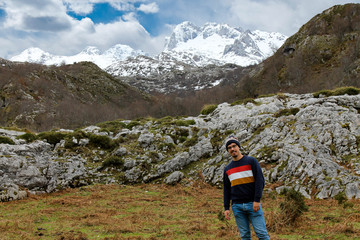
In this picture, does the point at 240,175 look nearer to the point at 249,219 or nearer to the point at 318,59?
the point at 249,219

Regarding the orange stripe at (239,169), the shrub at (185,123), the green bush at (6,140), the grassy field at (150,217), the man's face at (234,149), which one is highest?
the shrub at (185,123)

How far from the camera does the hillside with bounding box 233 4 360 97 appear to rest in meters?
62.8

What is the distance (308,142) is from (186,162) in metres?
11.5

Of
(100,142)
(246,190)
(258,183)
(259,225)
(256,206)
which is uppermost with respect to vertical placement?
(100,142)

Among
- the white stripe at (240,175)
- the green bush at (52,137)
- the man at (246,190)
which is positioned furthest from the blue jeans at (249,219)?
the green bush at (52,137)

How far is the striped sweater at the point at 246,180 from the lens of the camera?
5888mm

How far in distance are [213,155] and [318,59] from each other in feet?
236

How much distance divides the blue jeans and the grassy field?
324 cm

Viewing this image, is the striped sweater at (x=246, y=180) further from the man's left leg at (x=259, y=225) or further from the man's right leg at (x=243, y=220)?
the man's left leg at (x=259, y=225)

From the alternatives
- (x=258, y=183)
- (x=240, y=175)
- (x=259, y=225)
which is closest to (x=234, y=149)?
(x=240, y=175)

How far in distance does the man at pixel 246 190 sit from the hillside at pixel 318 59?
62.2 metres

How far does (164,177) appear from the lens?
23.4 m

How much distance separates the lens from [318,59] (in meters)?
77.5

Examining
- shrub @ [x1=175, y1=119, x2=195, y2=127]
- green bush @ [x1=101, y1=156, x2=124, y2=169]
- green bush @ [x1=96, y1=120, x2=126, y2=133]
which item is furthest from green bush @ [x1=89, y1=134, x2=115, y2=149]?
shrub @ [x1=175, y1=119, x2=195, y2=127]
